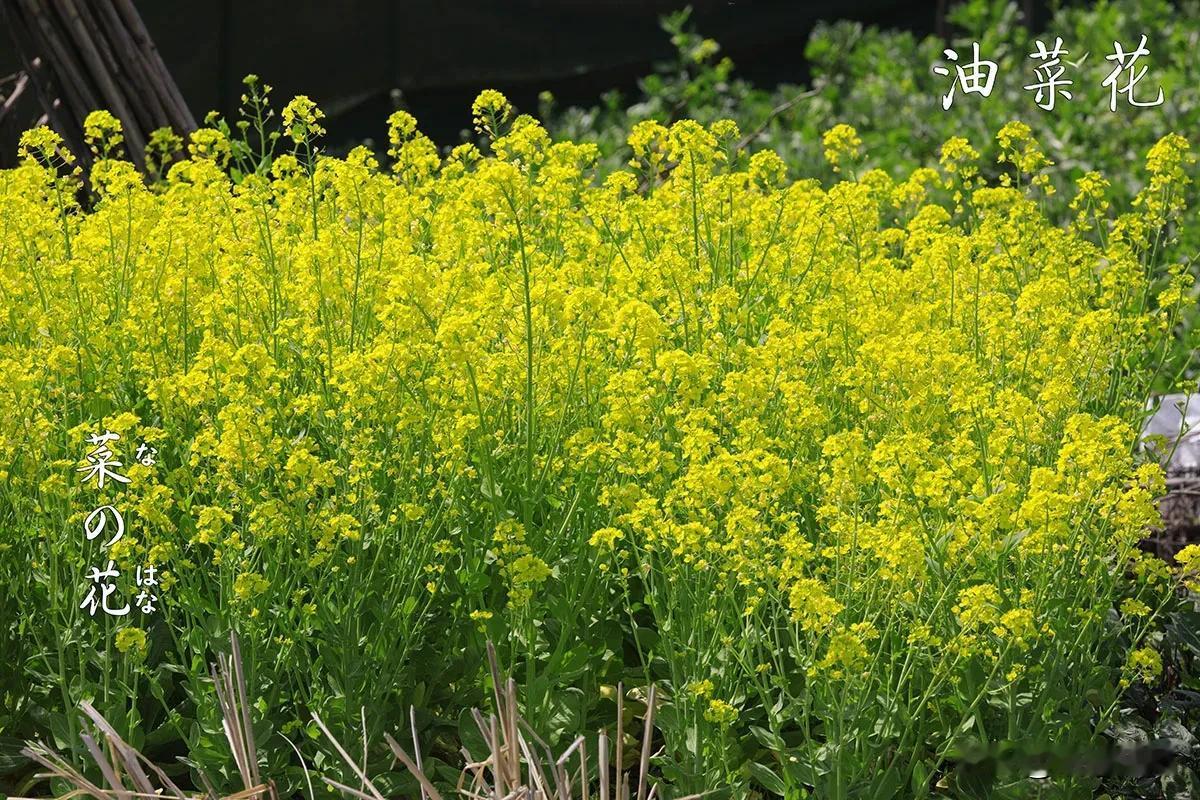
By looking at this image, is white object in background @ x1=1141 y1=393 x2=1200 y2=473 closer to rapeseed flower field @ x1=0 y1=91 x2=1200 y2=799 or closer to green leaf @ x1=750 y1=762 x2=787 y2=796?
rapeseed flower field @ x1=0 y1=91 x2=1200 y2=799

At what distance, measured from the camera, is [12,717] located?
9.27 feet

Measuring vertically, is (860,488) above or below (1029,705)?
above

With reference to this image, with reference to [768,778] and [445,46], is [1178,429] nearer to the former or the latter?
[768,778]

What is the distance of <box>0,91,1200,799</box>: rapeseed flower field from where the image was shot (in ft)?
8.26

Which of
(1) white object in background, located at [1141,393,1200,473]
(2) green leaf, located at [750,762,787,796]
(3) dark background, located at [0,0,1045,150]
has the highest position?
(3) dark background, located at [0,0,1045,150]

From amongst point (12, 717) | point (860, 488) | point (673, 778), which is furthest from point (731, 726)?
point (12, 717)

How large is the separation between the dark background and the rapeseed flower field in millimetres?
4520

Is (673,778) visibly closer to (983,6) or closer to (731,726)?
(731,726)

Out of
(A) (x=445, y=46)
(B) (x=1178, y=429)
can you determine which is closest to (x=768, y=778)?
(B) (x=1178, y=429)

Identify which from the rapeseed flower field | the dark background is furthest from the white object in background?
the dark background

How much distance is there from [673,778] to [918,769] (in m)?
0.37

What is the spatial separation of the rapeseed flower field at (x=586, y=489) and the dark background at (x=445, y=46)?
4520mm

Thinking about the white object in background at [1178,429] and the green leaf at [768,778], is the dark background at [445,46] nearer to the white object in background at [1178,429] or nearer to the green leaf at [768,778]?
the white object in background at [1178,429]

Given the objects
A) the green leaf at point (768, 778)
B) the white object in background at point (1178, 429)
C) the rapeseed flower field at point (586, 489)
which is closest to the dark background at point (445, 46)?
the white object in background at point (1178, 429)
